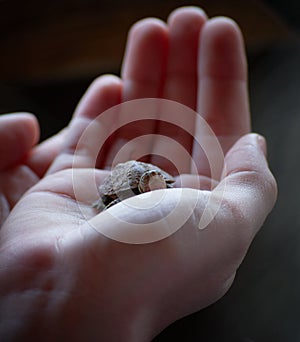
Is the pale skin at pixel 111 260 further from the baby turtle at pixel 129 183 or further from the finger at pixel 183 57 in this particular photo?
the finger at pixel 183 57

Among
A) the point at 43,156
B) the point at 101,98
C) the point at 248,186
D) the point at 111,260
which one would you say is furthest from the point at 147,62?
the point at 111,260

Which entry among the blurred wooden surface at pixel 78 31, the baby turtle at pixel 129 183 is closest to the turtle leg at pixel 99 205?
the baby turtle at pixel 129 183

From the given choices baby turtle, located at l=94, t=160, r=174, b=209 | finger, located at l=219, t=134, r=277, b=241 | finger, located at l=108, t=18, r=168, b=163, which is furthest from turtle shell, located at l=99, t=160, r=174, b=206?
finger, located at l=108, t=18, r=168, b=163

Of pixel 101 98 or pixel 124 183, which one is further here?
pixel 101 98

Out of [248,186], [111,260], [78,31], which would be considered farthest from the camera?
[78,31]

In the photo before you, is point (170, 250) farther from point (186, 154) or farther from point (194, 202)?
point (186, 154)

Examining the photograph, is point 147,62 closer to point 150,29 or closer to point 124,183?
point 150,29
